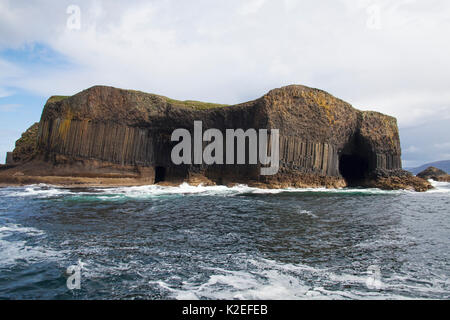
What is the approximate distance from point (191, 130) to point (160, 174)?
7881 millimetres

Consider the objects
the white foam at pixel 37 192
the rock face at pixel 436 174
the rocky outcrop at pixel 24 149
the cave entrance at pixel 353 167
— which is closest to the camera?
the white foam at pixel 37 192

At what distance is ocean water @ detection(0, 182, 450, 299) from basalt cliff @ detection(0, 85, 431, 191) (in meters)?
17.1

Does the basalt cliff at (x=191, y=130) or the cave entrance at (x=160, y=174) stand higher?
the basalt cliff at (x=191, y=130)

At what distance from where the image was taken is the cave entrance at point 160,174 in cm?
3866

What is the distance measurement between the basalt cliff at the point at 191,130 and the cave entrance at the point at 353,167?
41 cm

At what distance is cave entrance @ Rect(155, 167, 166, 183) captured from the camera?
127 ft

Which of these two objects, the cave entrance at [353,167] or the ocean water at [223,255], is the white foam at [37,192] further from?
the cave entrance at [353,167]

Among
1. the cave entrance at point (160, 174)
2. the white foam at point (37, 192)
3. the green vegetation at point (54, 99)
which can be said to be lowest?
the white foam at point (37, 192)

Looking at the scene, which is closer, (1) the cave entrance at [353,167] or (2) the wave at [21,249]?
(2) the wave at [21,249]

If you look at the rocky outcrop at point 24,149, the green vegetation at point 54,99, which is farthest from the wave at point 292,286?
the rocky outcrop at point 24,149

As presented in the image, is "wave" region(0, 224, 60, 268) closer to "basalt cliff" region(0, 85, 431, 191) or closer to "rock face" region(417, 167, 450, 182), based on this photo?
"basalt cliff" region(0, 85, 431, 191)

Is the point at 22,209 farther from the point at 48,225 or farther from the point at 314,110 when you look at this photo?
the point at 314,110

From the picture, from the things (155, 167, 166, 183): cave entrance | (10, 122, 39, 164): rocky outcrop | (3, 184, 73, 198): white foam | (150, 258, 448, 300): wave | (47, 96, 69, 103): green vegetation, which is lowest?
(150, 258, 448, 300): wave

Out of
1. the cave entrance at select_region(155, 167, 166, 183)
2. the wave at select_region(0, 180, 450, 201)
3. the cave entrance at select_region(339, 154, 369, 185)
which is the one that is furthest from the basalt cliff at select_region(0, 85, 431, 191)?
the wave at select_region(0, 180, 450, 201)
